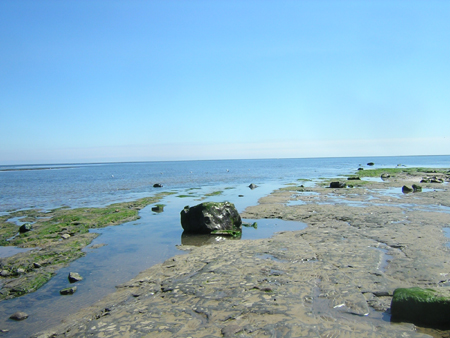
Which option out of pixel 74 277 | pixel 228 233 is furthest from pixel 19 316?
pixel 228 233

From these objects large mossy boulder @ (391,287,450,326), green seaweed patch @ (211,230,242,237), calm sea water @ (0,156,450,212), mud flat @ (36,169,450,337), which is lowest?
calm sea water @ (0,156,450,212)

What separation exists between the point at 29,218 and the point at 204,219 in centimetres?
1348

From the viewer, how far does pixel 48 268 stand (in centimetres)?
1030

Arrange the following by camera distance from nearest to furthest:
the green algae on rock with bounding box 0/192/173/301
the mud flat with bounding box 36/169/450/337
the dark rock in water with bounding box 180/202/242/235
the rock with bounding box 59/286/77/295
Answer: the mud flat with bounding box 36/169/450/337
the rock with bounding box 59/286/77/295
the green algae on rock with bounding box 0/192/173/301
the dark rock in water with bounding box 180/202/242/235

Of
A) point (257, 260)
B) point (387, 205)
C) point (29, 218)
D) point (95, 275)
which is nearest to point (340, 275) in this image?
point (257, 260)

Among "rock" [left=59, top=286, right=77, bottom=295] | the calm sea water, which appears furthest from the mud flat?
the calm sea water

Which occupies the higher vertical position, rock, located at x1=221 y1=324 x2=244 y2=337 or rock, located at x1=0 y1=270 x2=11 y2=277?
rock, located at x1=221 y1=324 x2=244 y2=337

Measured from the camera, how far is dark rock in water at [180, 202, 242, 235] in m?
15.1

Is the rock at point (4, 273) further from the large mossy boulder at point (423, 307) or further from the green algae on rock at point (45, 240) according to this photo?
the large mossy boulder at point (423, 307)

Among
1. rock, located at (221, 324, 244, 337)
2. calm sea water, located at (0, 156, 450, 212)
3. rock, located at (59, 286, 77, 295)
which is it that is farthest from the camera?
calm sea water, located at (0, 156, 450, 212)

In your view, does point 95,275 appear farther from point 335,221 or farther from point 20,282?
point 335,221

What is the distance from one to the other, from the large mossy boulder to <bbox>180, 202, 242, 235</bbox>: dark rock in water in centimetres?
921

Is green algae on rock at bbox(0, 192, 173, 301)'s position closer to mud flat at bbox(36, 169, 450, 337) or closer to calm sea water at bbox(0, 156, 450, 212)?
mud flat at bbox(36, 169, 450, 337)

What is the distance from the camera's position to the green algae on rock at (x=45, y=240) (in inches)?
368
